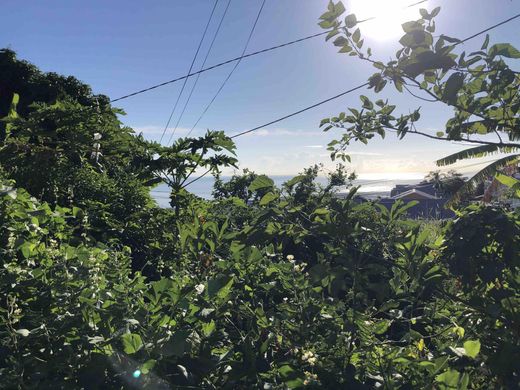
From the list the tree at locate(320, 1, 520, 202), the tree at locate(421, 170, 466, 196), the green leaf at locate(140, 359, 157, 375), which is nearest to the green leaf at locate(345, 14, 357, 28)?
the tree at locate(320, 1, 520, 202)

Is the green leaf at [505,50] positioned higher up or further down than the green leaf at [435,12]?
further down

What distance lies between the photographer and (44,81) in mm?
11719

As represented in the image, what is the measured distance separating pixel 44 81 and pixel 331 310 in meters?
12.7

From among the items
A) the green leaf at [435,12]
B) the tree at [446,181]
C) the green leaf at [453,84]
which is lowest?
the green leaf at [453,84]

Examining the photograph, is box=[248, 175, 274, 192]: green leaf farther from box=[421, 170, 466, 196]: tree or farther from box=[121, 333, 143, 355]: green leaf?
box=[421, 170, 466, 196]: tree

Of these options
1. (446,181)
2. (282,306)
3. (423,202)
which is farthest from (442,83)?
(423,202)

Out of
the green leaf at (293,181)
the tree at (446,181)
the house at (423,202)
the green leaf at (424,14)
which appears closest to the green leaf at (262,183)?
the green leaf at (293,181)

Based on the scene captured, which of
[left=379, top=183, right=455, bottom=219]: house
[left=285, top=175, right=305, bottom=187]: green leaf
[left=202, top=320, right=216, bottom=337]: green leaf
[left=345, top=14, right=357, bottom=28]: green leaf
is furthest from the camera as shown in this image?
[left=379, top=183, right=455, bottom=219]: house

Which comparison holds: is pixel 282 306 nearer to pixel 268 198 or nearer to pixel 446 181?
pixel 268 198

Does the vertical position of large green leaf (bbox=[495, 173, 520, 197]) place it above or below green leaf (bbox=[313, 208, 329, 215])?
above

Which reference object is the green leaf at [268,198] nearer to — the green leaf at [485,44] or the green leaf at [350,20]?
the green leaf at [350,20]

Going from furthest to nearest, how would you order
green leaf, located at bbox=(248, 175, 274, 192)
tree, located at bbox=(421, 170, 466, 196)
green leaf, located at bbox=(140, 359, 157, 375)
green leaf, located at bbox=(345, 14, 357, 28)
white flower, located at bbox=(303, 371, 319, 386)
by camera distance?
tree, located at bbox=(421, 170, 466, 196), green leaf, located at bbox=(345, 14, 357, 28), green leaf, located at bbox=(248, 175, 274, 192), white flower, located at bbox=(303, 371, 319, 386), green leaf, located at bbox=(140, 359, 157, 375)

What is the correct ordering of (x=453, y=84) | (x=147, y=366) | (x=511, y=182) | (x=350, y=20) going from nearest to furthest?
(x=147, y=366) < (x=453, y=84) < (x=511, y=182) < (x=350, y=20)

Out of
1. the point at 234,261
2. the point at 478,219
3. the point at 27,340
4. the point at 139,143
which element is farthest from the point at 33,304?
the point at 139,143
